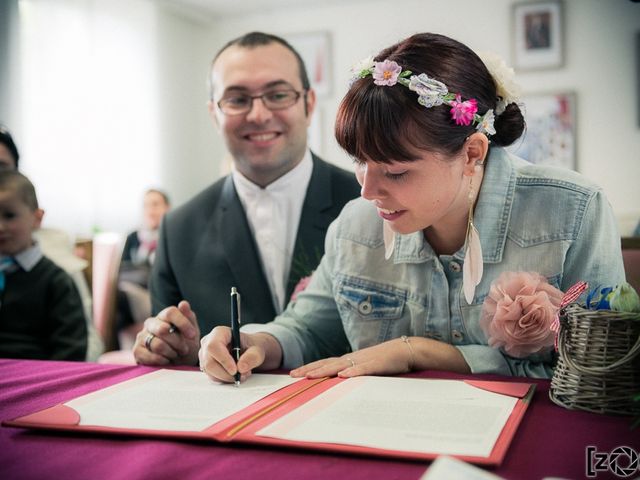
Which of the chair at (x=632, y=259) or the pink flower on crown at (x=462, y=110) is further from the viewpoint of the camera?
the chair at (x=632, y=259)

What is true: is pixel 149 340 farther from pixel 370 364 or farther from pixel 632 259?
pixel 632 259

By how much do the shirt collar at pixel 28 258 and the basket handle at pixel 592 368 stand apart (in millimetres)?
1325

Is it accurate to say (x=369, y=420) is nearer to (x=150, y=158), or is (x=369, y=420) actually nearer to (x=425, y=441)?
(x=425, y=441)

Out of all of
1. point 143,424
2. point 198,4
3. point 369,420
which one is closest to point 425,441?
point 369,420

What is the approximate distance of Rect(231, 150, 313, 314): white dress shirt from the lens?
157 centimetres

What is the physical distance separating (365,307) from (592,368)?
551 millimetres

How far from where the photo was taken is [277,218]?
1.61 meters

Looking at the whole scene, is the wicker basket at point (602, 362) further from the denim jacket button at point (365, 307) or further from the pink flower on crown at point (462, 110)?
the denim jacket button at point (365, 307)

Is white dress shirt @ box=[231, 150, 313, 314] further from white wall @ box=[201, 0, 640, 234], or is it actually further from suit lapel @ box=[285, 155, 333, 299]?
white wall @ box=[201, 0, 640, 234]

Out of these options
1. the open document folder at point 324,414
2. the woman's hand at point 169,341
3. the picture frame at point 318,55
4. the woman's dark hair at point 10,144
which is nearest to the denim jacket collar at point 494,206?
the open document folder at point 324,414

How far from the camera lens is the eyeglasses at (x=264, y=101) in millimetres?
1598

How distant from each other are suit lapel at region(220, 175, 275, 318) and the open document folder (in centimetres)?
62

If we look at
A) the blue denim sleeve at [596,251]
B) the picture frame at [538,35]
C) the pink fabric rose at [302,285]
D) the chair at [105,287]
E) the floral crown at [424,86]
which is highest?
the picture frame at [538,35]

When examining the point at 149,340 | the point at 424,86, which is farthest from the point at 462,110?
the point at 149,340
